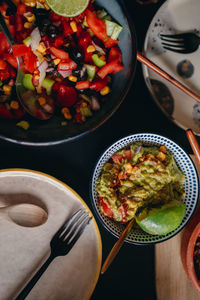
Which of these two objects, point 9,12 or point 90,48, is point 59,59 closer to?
point 90,48

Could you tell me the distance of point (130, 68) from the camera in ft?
4.05

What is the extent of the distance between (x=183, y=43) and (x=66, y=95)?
78 cm

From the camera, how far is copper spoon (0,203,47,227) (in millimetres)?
1345

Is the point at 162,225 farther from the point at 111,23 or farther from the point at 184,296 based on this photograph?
the point at 111,23

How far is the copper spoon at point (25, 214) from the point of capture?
52.9 inches

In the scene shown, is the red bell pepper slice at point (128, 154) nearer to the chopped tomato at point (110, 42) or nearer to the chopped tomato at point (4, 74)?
the chopped tomato at point (110, 42)

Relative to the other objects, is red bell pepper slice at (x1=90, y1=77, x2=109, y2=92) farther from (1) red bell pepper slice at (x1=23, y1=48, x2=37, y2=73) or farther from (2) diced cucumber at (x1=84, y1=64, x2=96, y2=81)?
(1) red bell pepper slice at (x1=23, y1=48, x2=37, y2=73)

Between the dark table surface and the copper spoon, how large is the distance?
232 millimetres

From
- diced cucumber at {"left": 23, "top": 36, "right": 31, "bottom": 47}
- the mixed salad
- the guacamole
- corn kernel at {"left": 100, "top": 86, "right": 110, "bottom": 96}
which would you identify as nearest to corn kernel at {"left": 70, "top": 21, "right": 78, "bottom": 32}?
the mixed salad

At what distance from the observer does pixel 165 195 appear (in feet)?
4.41

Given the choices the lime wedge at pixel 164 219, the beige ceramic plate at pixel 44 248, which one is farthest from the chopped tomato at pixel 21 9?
the lime wedge at pixel 164 219

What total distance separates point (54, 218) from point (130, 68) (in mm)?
890

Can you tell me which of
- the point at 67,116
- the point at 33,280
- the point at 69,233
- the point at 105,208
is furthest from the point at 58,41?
the point at 33,280

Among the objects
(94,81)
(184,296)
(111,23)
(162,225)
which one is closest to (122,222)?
(162,225)
